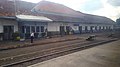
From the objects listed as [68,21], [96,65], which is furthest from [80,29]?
[96,65]

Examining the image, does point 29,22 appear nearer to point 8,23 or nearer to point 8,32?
point 8,23

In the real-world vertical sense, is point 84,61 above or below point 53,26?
below

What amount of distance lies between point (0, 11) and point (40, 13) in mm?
9677

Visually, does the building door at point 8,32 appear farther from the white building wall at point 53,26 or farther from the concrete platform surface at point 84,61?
the concrete platform surface at point 84,61

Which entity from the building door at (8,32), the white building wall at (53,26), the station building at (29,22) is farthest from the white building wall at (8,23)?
the white building wall at (53,26)

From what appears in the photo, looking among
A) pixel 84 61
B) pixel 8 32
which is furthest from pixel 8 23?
pixel 84 61

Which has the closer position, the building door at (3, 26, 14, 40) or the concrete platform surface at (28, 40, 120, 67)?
the concrete platform surface at (28, 40, 120, 67)

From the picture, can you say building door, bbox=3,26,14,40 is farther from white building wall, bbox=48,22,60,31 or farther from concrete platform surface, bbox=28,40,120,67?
concrete platform surface, bbox=28,40,120,67

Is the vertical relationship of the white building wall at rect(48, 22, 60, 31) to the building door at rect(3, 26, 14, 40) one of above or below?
above

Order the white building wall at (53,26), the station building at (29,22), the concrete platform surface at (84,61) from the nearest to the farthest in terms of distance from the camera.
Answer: the concrete platform surface at (84,61) < the station building at (29,22) < the white building wall at (53,26)

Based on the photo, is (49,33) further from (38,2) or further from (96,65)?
(96,65)

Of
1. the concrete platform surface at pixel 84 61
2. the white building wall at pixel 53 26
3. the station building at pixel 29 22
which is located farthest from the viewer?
the white building wall at pixel 53 26

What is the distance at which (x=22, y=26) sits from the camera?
21797 millimetres

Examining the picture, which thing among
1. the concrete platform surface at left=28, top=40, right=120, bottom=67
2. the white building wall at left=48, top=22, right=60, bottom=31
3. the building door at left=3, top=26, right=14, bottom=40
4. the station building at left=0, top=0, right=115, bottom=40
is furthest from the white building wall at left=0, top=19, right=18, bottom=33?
the concrete platform surface at left=28, top=40, right=120, bottom=67
